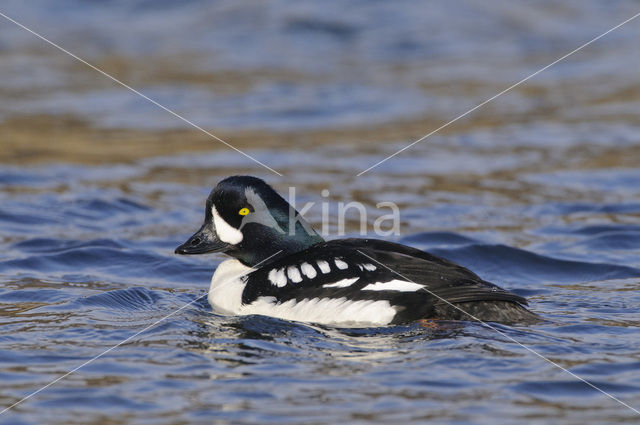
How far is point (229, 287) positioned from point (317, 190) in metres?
4.91

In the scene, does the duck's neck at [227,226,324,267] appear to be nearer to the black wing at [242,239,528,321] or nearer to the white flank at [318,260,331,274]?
the black wing at [242,239,528,321]

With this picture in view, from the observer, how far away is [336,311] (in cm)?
728

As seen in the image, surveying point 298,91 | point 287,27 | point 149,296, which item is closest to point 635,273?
point 149,296

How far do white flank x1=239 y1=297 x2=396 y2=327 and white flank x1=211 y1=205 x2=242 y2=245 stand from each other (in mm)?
764

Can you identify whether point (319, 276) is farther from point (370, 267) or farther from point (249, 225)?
point (249, 225)

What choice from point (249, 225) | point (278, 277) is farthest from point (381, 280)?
point (249, 225)

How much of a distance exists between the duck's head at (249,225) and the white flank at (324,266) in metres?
0.60

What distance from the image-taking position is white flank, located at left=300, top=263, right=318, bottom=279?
Result: 24.1 feet

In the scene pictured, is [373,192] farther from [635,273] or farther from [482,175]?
[635,273]

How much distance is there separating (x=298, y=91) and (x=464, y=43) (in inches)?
173

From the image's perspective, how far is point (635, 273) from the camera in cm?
952

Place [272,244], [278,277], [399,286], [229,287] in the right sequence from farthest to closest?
[272,244] < [229,287] < [278,277] < [399,286]

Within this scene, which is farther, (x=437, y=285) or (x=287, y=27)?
(x=287, y=27)

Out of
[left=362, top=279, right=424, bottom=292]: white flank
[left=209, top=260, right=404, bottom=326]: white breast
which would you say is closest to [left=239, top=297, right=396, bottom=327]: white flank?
[left=209, top=260, right=404, bottom=326]: white breast
